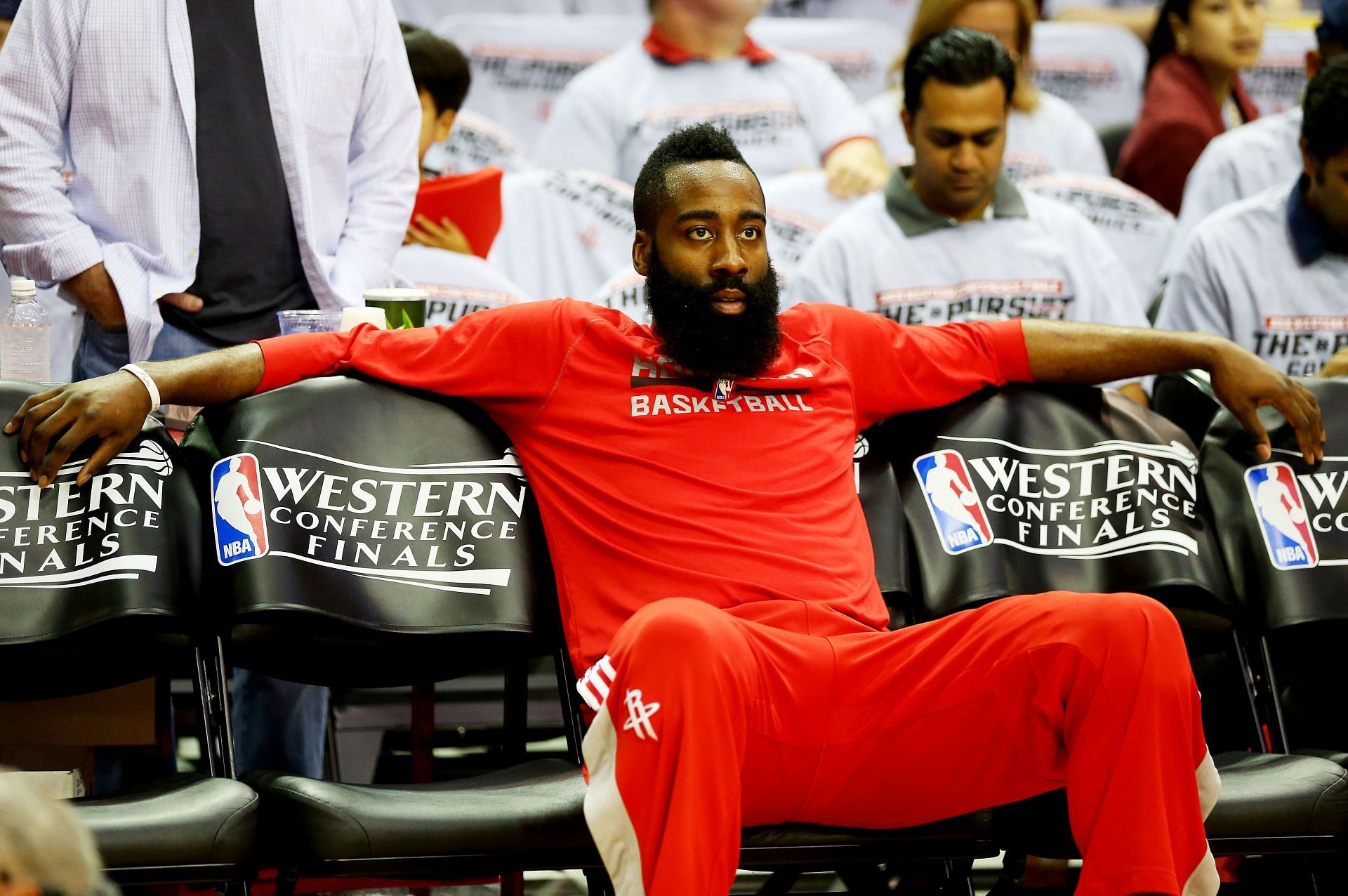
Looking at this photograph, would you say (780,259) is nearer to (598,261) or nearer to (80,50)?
(598,261)

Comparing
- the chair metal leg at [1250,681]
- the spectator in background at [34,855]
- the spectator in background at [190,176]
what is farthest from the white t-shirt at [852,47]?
the spectator in background at [34,855]

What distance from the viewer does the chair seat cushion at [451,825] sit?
7.51 feet

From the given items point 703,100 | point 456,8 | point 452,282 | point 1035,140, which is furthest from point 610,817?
point 456,8

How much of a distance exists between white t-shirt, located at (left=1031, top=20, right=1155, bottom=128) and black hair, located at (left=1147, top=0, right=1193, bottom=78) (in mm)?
261

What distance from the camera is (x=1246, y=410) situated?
3105 mm

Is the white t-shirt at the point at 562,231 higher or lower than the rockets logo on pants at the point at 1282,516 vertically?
higher

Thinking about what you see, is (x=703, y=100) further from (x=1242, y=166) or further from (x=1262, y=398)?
(x=1262, y=398)

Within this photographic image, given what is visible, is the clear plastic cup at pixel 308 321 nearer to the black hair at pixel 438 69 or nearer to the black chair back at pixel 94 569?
the black chair back at pixel 94 569

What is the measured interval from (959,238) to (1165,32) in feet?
6.86

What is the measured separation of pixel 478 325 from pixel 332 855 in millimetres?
1029

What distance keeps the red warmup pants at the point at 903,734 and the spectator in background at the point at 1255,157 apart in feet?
9.31

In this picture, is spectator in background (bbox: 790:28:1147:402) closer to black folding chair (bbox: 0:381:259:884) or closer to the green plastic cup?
the green plastic cup

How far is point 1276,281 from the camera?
402cm

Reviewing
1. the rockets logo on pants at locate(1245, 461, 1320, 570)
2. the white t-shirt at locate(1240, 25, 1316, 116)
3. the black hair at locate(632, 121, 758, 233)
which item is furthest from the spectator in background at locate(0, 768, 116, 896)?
the white t-shirt at locate(1240, 25, 1316, 116)
